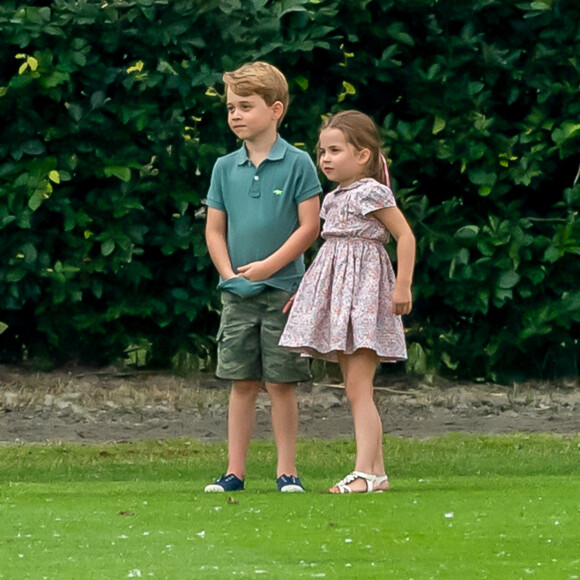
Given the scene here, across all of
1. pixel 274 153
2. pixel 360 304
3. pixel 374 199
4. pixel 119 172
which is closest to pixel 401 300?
pixel 360 304

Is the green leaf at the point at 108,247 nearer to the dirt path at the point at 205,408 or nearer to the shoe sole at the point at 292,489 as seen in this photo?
the dirt path at the point at 205,408

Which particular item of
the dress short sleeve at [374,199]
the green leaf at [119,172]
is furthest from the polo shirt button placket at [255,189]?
the green leaf at [119,172]

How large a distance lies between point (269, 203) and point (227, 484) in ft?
4.05

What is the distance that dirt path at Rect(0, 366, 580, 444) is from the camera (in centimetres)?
855

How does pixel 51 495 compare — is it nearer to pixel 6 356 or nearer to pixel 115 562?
pixel 115 562

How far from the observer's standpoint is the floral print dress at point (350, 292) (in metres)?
6.30

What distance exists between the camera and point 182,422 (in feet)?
28.6

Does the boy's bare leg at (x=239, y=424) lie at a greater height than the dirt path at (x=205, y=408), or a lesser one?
greater

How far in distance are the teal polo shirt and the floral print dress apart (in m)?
0.16

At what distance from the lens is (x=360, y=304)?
20.7ft

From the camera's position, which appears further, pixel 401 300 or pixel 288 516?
pixel 401 300

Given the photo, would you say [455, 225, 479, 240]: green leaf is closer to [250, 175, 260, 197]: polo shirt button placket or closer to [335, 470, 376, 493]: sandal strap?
[250, 175, 260, 197]: polo shirt button placket

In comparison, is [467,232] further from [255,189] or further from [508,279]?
[255,189]

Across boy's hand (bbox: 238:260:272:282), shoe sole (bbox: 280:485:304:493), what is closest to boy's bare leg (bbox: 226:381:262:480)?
shoe sole (bbox: 280:485:304:493)
